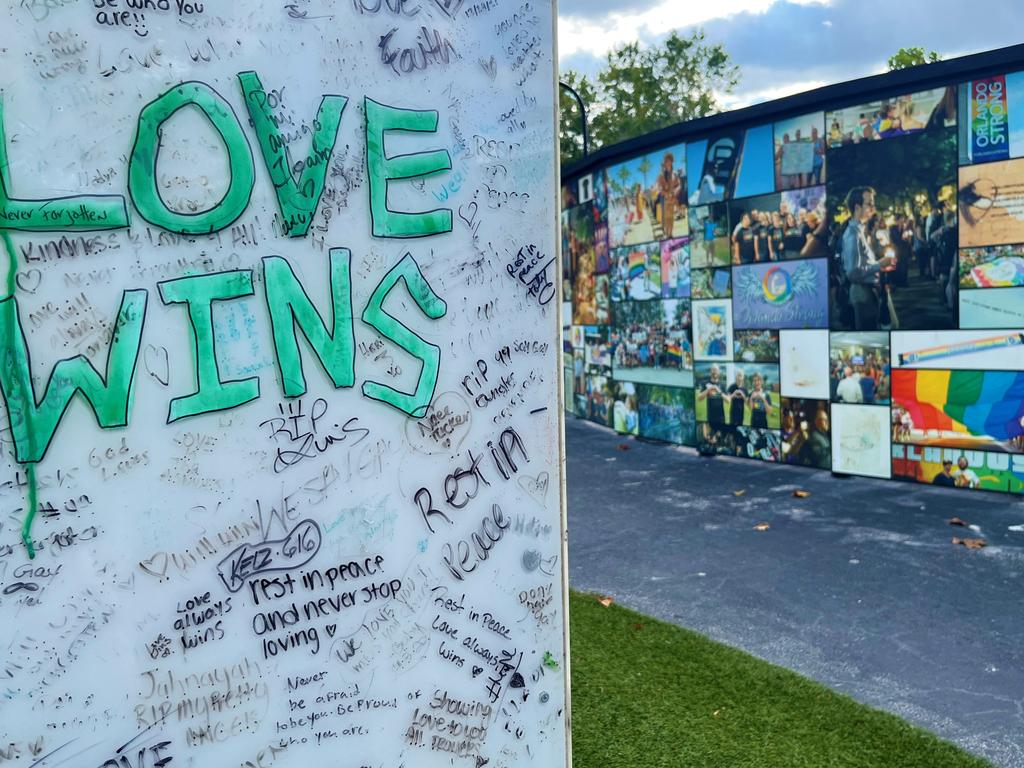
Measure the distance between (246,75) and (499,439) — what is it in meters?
1.22

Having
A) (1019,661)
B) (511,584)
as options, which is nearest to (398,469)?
(511,584)

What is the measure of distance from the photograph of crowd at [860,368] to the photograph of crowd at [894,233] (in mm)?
110

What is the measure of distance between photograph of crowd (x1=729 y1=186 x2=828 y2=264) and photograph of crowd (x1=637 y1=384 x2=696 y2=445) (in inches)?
67.4

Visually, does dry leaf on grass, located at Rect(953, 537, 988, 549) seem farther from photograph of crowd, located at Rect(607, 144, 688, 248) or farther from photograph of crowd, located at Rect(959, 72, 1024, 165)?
photograph of crowd, located at Rect(607, 144, 688, 248)

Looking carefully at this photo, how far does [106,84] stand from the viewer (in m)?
2.10

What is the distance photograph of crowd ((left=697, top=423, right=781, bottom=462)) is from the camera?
28.8ft

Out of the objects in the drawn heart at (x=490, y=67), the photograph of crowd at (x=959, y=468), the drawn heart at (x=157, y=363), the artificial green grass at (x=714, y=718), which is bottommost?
the artificial green grass at (x=714, y=718)

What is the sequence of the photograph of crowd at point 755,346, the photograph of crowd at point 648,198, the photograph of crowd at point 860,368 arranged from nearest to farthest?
the photograph of crowd at point 860,368 < the photograph of crowd at point 755,346 < the photograph of crowd at point 648,198

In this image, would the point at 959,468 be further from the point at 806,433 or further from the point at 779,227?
the point at 779,227

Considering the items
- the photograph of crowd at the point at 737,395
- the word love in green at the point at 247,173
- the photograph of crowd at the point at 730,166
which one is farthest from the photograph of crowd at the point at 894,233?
the word love in green at the point at 247,173

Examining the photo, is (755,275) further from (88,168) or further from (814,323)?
(88,168)

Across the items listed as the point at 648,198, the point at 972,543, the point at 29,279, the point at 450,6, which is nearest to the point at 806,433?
the point at 972,543

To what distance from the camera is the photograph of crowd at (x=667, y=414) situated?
31.8 feet

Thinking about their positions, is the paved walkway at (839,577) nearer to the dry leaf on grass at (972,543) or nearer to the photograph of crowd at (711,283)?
the dry leaf on grass at (972,543)
